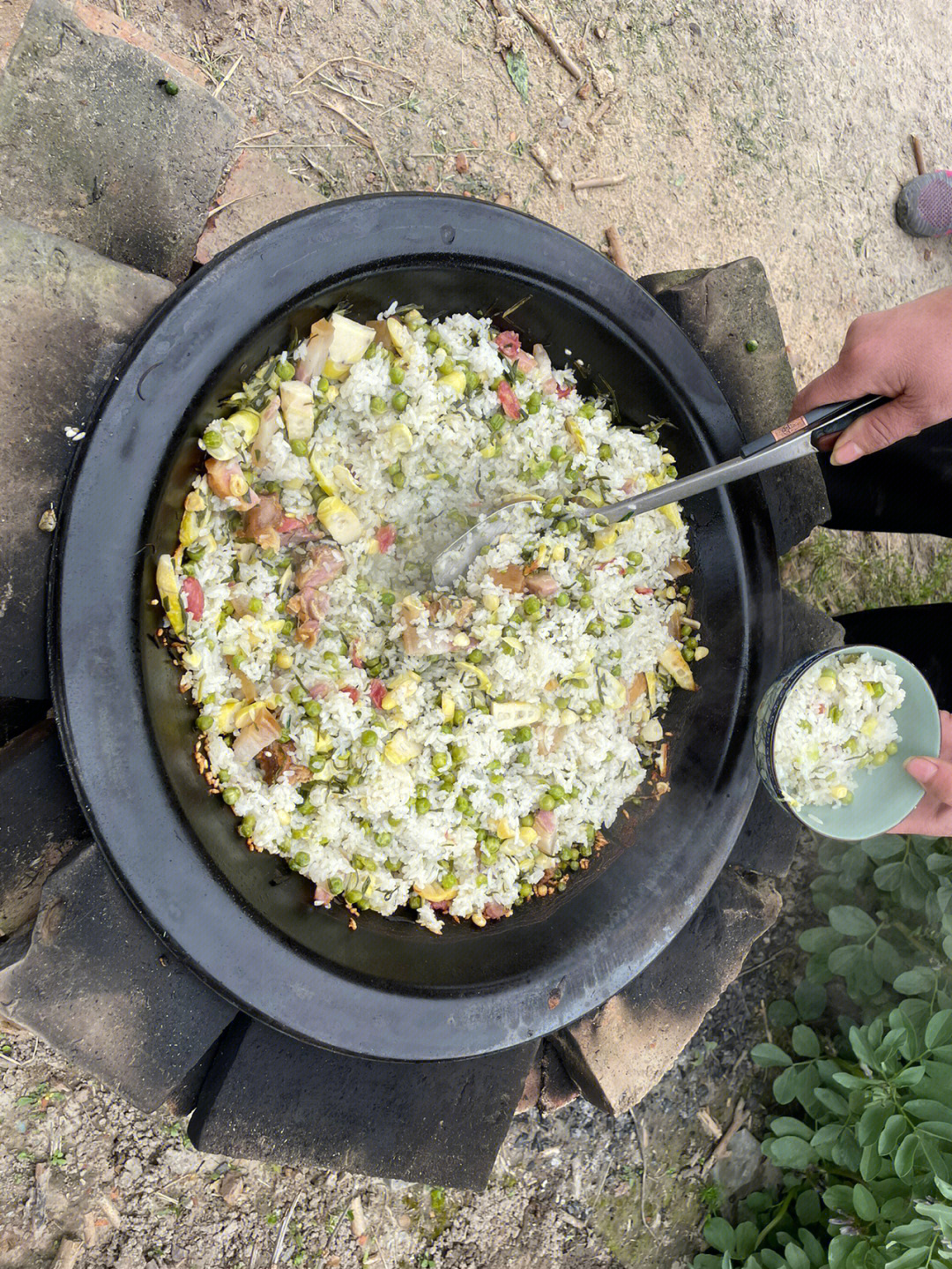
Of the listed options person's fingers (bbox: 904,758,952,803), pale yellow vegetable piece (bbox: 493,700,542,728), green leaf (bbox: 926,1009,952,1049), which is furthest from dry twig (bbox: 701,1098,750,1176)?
pale yellow vegetable piece (bbox: 493,700,542,728)

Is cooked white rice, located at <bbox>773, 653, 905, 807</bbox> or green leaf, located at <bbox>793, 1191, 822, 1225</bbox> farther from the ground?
cooked white rice, located at <bbox>773, 653, 905, 807</bbox>

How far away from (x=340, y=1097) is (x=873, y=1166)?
1741mm

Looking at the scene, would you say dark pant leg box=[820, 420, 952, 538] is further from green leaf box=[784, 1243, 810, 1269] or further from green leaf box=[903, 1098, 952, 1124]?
green leaf box=[784, 1243, 810, 1269]

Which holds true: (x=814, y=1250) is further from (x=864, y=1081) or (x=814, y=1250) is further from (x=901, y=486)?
(x=901, y=486)

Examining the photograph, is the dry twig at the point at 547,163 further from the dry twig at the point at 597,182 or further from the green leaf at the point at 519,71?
the green leaf at the point at 519,71

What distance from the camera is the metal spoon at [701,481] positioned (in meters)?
2.08

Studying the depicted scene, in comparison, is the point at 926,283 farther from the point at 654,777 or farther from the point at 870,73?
the point at 654,777

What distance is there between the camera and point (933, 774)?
6.99ft

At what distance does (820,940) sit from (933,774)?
1.46 meters

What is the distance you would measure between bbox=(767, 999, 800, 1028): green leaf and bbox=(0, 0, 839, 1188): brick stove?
0.91m

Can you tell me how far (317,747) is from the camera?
6.66 ft

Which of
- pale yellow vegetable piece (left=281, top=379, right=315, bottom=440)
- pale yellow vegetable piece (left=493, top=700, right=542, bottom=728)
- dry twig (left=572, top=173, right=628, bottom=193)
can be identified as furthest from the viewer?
dry twig (left=572, top=173, right=628, bottom=193)

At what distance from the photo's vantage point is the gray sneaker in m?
3.93

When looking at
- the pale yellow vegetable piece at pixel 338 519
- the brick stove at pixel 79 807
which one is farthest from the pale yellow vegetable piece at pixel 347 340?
the brick stove at pixel 79 807
